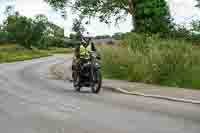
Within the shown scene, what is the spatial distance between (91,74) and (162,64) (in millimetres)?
3974

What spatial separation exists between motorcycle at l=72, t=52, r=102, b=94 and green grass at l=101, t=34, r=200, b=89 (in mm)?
2775

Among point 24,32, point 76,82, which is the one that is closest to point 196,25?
point 76,82

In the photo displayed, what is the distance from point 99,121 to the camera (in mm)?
9422

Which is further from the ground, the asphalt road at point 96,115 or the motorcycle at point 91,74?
the motorcycle at point 91,74

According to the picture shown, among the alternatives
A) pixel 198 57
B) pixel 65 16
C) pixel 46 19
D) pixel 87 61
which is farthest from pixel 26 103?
pixel 46 19

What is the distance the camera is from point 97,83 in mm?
15461

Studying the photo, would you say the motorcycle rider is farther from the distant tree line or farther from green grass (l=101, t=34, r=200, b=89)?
the distant tree line

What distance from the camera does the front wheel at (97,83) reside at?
1529 cm

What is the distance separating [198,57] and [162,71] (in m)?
1.66

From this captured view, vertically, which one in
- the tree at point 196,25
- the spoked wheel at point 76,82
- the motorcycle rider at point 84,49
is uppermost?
the tree at point 196,25

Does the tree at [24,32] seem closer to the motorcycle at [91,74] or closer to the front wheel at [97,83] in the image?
the motorcycle at [91,74]

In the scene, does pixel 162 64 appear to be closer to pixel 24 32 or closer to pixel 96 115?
pixel 96 115

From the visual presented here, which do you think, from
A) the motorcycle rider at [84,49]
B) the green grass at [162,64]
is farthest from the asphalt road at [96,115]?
the green grass at [162,64]

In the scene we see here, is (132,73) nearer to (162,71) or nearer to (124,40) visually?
(162,71)
